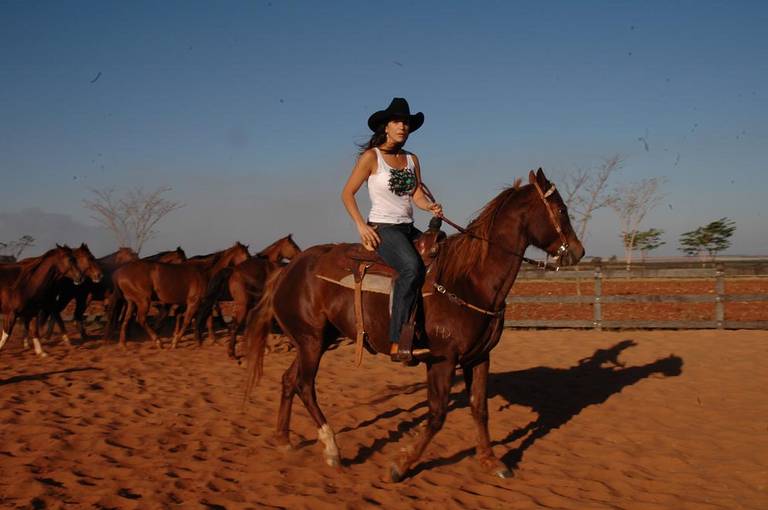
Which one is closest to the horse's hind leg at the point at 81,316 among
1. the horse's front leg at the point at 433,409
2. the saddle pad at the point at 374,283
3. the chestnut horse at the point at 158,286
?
the chestnut horse at the point at 158,286

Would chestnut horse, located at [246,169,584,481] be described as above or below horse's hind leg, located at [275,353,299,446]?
above

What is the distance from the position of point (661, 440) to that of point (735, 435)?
77 centimetres

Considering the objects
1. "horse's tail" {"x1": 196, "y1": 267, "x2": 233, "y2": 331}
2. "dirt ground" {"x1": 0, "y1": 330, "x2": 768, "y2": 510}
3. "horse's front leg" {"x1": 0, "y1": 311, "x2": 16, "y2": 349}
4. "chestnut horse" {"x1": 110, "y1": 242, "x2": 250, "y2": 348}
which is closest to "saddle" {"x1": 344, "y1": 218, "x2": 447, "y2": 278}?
"dirt ground" {"x1": 0, "y1": 330, "x2": 768, "y2": 510}

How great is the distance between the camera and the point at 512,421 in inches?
279

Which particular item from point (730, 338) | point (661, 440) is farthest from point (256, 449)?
point (730, 338)

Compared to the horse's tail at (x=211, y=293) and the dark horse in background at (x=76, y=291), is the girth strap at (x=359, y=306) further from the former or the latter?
the dark horse in background at (x=76, y=291)

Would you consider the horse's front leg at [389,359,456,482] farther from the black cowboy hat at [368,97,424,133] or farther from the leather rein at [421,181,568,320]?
the black cowboy hat at [368,97,424,133]

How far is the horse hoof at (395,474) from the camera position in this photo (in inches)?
197

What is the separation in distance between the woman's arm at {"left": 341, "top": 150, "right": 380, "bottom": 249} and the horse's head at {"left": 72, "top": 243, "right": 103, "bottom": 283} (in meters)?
9.17

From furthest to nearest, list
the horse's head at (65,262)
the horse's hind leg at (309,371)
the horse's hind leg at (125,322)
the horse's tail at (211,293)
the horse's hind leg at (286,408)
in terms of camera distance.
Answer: the horse's tail at (211,293) < the horse's hind leg at (125,322) < the horse's head at (65,262) < the horse's hind leg at (286,408) < the horse's hind leg at (309,371)

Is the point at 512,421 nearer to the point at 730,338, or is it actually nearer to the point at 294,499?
the point at 294,499

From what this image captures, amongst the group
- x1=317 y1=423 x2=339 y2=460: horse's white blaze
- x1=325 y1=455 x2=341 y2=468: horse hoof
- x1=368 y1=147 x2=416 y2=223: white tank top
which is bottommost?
x1=325 y1=455 x2=341 y2=468: horse hoof

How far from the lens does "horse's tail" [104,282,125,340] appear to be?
13.3 metres

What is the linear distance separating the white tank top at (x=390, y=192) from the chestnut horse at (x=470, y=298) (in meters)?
0.52
